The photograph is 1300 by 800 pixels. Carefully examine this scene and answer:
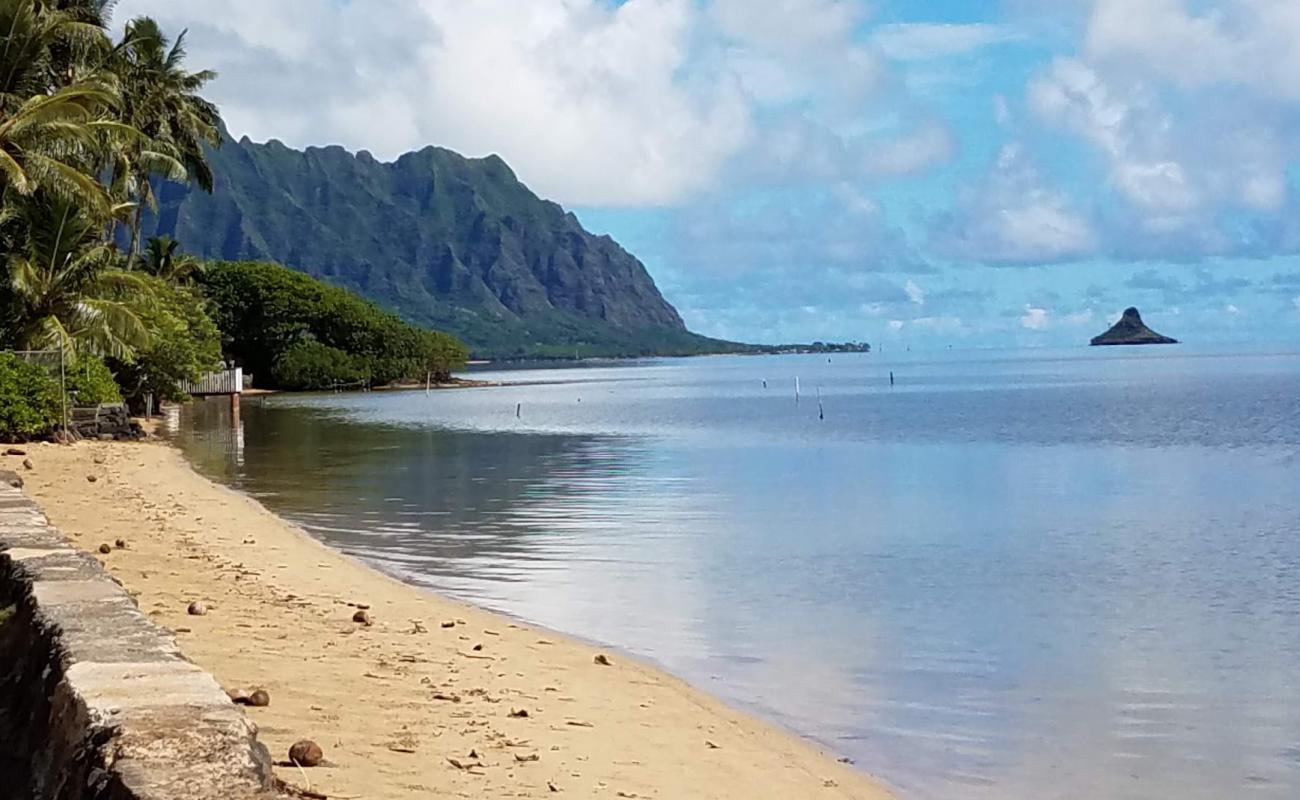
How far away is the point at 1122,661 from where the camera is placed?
10.6m

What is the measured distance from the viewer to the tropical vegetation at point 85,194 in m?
25.6

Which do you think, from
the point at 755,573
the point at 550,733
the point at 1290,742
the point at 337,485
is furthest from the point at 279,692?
the point at 337,485

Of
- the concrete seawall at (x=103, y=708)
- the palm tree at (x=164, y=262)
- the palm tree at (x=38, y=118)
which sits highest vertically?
the palm tree at (x=164, y=262)

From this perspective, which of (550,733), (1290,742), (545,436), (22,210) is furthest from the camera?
(545,436)

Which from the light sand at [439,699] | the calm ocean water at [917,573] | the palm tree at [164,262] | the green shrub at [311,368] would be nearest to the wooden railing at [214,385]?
the palm tree at [164,262]

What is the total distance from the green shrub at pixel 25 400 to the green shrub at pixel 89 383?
1744mm

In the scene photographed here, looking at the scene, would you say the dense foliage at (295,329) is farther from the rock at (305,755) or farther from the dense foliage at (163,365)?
the rock at (305,755)

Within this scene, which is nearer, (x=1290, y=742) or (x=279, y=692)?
(x=279, y=692)

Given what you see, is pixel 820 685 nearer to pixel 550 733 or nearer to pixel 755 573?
pixel 550 733

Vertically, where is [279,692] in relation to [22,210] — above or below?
below

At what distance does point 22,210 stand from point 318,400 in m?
50.1

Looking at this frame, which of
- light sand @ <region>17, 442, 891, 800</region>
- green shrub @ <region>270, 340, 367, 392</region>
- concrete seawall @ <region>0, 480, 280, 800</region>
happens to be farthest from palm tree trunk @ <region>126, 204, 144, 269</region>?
green shrub @ <region>270, 340, 367, 392</region>

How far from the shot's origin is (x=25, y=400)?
90.3ft

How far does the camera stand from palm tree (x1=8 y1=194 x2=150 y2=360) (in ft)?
96.3
